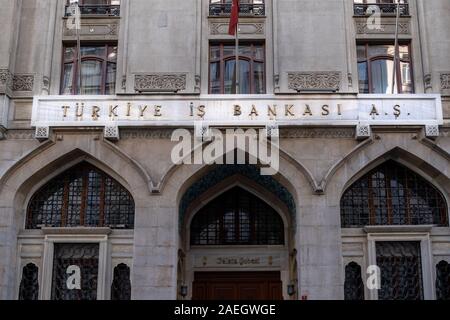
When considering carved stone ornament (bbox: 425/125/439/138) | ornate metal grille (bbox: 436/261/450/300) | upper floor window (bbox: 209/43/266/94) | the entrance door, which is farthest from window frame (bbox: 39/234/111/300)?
carved stone ornament (bbox: 425/125/439/138)

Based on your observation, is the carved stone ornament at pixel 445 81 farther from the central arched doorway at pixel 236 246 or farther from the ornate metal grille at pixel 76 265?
the ornate metal grille at pixel 76 265

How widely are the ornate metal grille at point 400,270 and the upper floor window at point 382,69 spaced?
497 cm

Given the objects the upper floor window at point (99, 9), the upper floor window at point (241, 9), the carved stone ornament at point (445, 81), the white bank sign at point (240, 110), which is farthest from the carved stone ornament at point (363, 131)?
the upper floor window at point (99, 9)

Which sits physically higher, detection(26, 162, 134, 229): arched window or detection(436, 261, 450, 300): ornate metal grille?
detection(26, 162, 134, 229): arched window

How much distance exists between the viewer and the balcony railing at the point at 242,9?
24.9 m

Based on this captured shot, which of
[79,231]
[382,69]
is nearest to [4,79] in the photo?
[79,231]


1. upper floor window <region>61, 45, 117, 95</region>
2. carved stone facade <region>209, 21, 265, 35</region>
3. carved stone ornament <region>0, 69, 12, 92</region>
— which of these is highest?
carved stone facade <region>209, 21, 265, 35</region>

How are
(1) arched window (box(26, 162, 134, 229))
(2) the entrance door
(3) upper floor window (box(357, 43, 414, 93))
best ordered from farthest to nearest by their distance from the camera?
(2) the entrance door < (3) upper floor window (box(357, 43, 414, 93)) < (1) arched window (box(26, 162, 134, 229))

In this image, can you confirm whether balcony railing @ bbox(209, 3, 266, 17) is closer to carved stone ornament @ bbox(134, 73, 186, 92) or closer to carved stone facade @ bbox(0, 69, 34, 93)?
carved stone ornament @ bbox(134, 73, 186, 92)

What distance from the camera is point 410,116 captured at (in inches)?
906

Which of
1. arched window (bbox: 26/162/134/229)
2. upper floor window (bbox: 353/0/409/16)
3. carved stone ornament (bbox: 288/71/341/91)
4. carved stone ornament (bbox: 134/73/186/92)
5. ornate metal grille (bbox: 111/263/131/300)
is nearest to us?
ornate metal grille (bbox: 111/263/131/300)

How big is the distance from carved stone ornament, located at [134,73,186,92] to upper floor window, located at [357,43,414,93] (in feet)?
18.7

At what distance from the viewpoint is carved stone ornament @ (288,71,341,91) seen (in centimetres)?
2352

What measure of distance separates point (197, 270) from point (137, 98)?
19.2ft
